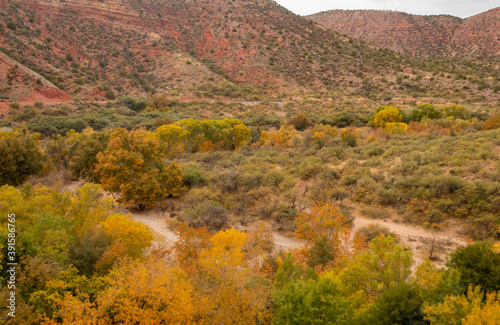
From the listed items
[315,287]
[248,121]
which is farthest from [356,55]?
[315,287]

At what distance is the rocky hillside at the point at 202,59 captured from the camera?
56.9 m

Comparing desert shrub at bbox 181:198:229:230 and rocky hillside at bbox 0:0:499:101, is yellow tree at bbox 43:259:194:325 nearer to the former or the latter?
desert shrub at bbox 181:198:229:230

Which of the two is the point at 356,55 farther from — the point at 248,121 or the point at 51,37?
the point at 51,37

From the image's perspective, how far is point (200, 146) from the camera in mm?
33344

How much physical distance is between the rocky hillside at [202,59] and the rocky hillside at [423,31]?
20.7 m

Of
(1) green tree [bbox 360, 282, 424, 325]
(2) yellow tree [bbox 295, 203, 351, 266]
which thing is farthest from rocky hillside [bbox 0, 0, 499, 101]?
(1) green tree [bbox 360, 282, 424, 325]

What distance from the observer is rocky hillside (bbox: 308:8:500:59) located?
272 feet

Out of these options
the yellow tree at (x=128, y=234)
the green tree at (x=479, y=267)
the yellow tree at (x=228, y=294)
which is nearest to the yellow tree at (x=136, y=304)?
the yellow tree at (x=228, y=294)

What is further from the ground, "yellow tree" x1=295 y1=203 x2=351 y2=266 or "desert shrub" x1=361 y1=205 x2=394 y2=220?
"yellow tree" x1=295 y1=203 x2=351 y2=266

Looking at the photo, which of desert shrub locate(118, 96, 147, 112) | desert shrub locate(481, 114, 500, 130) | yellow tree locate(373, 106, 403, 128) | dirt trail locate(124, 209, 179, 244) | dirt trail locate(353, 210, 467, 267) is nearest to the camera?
dirt trail locate(353, 210, 467, 267)

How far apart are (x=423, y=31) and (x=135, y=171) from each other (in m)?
108

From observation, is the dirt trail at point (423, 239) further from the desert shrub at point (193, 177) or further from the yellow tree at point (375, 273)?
the desert shrub at point (193, 177)

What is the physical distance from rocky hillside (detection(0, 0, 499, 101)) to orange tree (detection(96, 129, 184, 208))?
125 feet

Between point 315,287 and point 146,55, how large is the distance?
245ft
